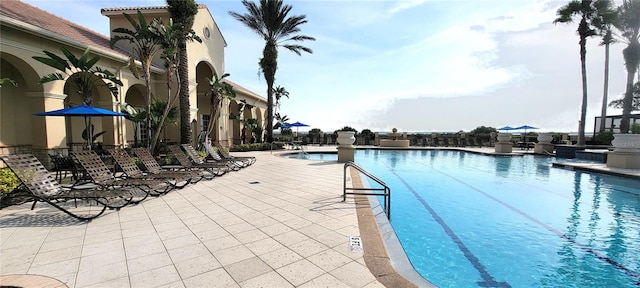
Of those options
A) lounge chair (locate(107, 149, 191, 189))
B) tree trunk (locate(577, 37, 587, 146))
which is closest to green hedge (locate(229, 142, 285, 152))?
lounge chair (locate(107, 149, 191, 189))

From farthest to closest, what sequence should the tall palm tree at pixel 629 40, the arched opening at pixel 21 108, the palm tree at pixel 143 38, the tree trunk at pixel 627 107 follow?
the tree trunk at pixel 627 107 → the tall palm tree at pixel 629 40 → the palm tree at pixel 143 38 → the arched opening at pixel 21 108

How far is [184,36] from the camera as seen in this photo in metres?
12.3

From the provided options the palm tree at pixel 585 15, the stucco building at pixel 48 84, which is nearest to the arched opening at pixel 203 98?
the stucco building at pixel 48 84

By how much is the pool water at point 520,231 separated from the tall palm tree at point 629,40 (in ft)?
56.8

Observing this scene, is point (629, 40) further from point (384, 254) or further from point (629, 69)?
point (384, 254)

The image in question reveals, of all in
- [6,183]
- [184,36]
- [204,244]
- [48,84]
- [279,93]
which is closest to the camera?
[204,244]

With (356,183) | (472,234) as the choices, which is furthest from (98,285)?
(356,183)

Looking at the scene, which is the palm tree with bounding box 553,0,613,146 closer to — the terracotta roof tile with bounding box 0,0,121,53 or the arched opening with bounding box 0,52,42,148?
the terracotta roof tile with bounding box 0,0,121,53

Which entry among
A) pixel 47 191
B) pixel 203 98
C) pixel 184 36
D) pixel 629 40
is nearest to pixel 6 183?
pixel 47 191

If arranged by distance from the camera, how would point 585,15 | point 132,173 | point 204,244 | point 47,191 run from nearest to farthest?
point 204,244
point 47,191
point 132,173
point 585,15

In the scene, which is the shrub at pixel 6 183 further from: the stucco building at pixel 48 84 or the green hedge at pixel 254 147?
the green hedge at pixel 254 147

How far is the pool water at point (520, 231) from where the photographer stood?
12.6 ft

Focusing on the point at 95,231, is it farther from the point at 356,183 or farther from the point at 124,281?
the point at 356,183

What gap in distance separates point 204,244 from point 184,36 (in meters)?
11.3
